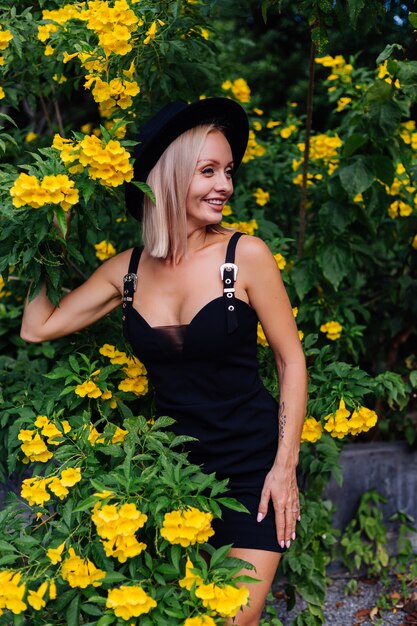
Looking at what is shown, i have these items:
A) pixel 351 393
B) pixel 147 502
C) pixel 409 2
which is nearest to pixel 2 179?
pixel 147 502

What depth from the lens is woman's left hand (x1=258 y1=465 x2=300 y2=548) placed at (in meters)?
2.25

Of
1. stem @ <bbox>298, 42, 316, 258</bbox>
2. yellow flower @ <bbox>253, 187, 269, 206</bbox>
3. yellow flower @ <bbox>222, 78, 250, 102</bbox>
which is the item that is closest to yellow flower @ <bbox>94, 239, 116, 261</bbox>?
yellow flower @ <bbox>253, 187, 269, 206</bbox>

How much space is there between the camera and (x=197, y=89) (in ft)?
10.1

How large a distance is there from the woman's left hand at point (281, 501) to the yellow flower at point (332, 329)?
3.13ft

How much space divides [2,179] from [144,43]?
66 centimetres

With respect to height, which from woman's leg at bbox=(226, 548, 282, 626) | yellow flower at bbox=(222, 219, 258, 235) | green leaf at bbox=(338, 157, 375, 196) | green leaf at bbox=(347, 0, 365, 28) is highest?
green leaf at bbox=(347, 0, 365, 28)

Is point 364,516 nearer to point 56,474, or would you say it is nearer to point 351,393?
point 351,393

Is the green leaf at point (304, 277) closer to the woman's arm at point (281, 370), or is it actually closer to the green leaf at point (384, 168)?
the green leaf at point (384, 168)

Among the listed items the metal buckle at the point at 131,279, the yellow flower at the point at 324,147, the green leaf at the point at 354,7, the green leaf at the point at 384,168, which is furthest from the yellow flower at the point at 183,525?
the yellow flower at the point at 324,147

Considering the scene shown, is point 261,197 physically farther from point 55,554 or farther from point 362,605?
point 55,554

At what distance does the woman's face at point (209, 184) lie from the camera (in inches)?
88.2

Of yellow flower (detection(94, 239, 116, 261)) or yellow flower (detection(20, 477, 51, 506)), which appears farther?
yellow flower (detection(94, 239, 116, 261))

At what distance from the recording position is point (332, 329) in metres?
3.14

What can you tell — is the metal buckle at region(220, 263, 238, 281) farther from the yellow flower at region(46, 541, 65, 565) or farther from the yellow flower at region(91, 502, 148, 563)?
the yellow flower at region(46, 541, 65, 565)
